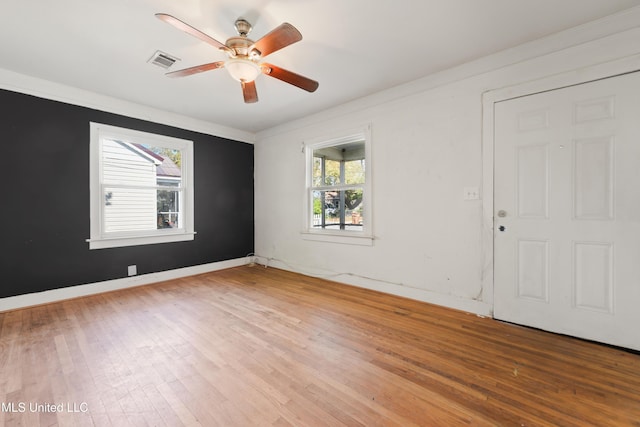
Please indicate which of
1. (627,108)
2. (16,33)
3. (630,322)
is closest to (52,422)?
(16,33)

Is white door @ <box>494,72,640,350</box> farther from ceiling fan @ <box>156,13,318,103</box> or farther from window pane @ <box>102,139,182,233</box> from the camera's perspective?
window pane @ <box>102,139,182,233</box>

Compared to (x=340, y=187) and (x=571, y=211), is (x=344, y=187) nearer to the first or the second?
(x=340, y=187)

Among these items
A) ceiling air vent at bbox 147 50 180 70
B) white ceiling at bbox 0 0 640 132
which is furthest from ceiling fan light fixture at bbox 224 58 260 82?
ceiling air vent at bbox 147 50 180 70

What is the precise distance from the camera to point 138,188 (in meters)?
3.88

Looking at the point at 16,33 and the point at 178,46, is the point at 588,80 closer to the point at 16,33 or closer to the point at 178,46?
the point at 178,46

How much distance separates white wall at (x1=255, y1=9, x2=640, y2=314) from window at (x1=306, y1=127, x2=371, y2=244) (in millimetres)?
166

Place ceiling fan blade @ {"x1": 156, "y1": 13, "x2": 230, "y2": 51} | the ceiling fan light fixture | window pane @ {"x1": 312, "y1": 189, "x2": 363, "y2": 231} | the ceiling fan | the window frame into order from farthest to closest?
window pane @ {"x1": 312, "y1": 189, "x2": 363, "y2": 231}, the window frame, the ceiling fan light fixture, the ceiling fan, ceiling fan blade @ {"x1": 156, "y1": 13, "x2": 230, "y2": 51}

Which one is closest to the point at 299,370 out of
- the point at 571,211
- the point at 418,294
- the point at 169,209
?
the point at 418,294

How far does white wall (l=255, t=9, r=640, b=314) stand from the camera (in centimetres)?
232

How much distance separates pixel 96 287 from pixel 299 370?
3.25 metres

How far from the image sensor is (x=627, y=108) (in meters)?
2.04

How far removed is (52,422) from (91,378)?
1.21 feet

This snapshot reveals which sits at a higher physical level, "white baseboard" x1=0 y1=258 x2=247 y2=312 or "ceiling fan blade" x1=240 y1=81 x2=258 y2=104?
"ceiling fan blade" x1=240 y1=81 x2=258 y2=104

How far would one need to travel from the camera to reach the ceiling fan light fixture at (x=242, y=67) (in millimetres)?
2207
